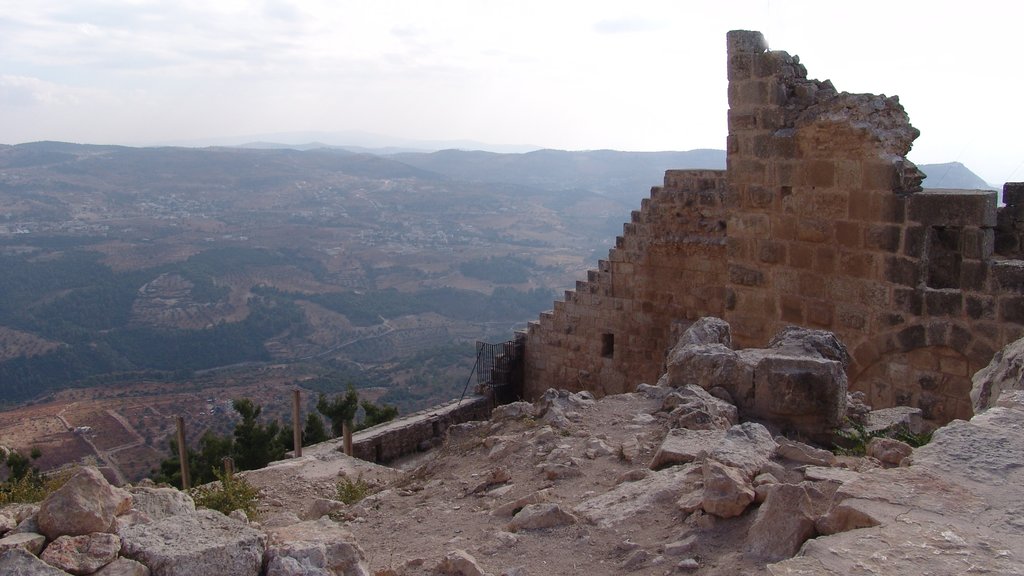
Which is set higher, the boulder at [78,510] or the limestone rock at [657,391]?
the boulder at [78,510]

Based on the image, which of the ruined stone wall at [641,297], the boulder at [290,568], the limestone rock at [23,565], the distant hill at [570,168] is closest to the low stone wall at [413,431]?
the ruined stone wall at [641,297]

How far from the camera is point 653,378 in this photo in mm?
10742

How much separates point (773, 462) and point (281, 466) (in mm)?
5570

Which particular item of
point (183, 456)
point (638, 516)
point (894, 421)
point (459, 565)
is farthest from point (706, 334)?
point (183, 456)

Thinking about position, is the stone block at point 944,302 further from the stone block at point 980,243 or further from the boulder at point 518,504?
the boulder at point 518,504

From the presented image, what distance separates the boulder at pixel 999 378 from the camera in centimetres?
448

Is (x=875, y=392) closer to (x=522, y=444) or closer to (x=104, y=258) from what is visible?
(x=522, y=444)

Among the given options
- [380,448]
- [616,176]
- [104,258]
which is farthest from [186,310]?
[616,176]

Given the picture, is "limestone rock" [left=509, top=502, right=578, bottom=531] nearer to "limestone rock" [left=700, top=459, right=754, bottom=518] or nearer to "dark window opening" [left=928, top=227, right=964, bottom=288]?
"limestone rock" [left=700, top=459, right=754, bottom=518]

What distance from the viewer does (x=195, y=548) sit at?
3.01 meters

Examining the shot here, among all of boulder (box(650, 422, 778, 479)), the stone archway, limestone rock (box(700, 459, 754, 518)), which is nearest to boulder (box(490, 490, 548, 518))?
boulder (box(650, 422, 778, 479))

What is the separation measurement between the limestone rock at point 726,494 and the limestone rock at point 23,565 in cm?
237

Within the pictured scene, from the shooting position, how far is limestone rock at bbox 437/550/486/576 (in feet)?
11.2

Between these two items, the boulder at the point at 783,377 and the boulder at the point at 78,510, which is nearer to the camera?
the boulder at the point at 78,510
